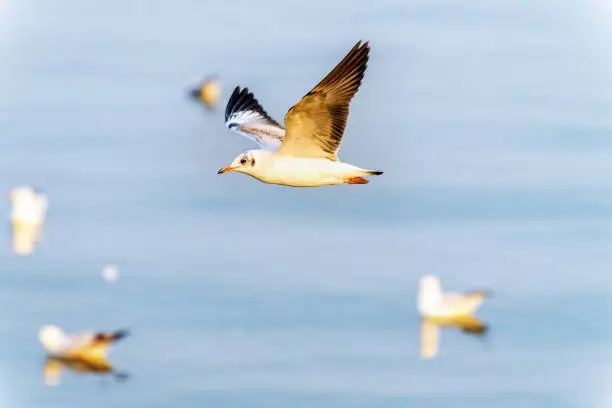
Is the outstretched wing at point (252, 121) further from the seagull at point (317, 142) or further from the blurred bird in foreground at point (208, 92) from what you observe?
the blurred bird in foreground at point (208, 92)

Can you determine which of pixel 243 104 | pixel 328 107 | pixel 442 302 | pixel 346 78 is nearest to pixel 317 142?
pixel 328 107

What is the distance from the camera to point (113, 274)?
10703 millimetres

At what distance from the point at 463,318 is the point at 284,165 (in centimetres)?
144

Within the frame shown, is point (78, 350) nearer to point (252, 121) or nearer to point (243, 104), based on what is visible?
point (252, 121)

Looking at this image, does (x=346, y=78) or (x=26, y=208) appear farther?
(x=26, y=208)

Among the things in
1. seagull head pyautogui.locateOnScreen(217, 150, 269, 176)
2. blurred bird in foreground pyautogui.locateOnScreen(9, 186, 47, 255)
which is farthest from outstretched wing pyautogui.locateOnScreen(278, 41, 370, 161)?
blurred bird in foreground pyautogui.locateOnScreen(9, 186, 47, 255)

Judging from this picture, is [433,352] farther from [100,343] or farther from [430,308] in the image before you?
[100,343]

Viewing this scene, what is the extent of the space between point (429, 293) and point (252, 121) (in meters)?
1.88

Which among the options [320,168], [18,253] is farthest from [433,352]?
[18,253]

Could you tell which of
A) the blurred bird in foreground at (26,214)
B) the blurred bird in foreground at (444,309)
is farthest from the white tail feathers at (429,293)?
the blurred bird in foreground at (26,214)

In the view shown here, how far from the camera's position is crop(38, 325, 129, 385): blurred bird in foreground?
9359 millimetres

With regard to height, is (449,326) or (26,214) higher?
(26,214)

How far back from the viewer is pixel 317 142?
30.8 ft

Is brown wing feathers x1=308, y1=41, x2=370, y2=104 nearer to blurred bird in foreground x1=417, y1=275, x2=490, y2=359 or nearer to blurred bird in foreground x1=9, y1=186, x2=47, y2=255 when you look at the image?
blurred bird in foreground x1=417, y1=275, x2=490, y2=359
